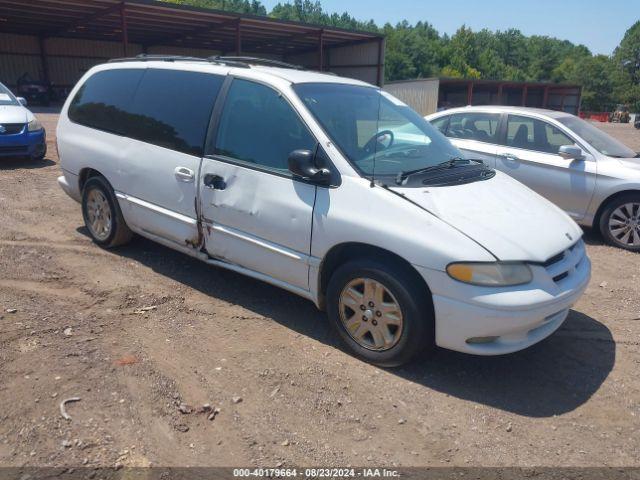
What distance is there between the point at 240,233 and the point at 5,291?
2144 millimetres

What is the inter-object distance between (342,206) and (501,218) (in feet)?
3.42

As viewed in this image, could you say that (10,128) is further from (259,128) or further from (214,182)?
(259,128)

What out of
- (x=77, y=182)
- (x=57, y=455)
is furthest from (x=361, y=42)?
(x=57, y=455)

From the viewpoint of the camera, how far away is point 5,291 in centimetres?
445

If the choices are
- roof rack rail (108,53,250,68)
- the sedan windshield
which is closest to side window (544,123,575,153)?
the sedan windshield

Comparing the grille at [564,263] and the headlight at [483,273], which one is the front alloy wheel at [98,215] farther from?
the grille at [564,263]

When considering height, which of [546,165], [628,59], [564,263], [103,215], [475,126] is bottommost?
[103,215]

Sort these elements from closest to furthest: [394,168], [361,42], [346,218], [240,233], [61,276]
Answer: [346,218]
[394,168]
[240,233]
[61,276]
[361,42]

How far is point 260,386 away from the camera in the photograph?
3.30 meters

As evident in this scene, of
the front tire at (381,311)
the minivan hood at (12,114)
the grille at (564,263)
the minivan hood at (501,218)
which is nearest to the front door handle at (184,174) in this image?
the front tire at (381,311)

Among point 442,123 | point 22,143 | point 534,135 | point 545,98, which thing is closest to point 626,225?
point 534,135

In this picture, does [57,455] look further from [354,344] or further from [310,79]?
[310,79]

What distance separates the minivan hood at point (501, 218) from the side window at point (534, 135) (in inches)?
134

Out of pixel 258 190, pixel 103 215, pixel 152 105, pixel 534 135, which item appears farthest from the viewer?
pixel 534 135
